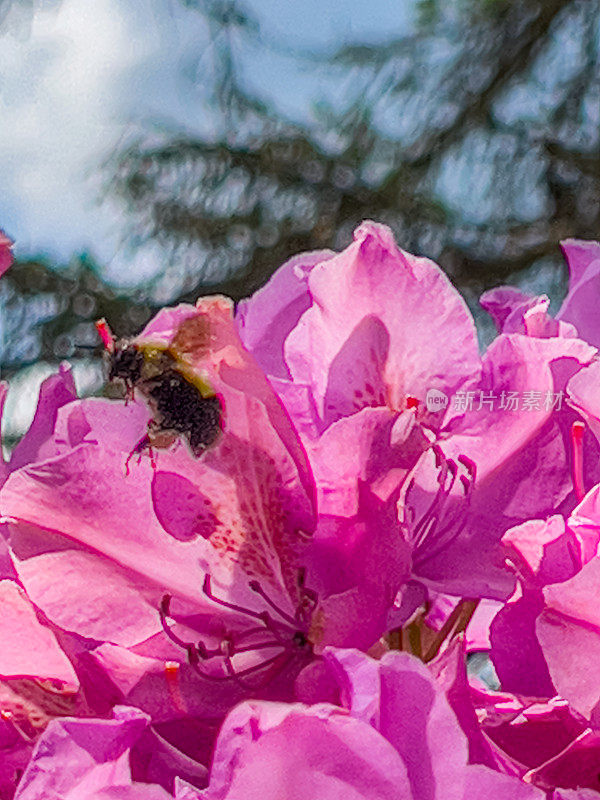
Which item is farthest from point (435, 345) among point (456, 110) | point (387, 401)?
point (456, 110)

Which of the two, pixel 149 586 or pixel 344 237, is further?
pixel 344 237

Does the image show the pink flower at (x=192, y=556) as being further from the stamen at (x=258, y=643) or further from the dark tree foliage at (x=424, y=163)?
the dark tree foliage at (x=424, y=163)

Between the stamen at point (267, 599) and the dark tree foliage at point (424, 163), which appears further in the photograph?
the dark tree foliage at point (424, 163)

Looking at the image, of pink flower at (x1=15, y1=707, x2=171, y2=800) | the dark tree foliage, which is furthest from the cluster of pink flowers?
the dark tree foliage

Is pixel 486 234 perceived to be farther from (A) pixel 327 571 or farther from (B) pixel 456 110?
(A) pixel 327 571

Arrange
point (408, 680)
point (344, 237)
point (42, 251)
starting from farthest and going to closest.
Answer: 1. point (344, 237)
2. point (42, 251)
3. point (408, 680)

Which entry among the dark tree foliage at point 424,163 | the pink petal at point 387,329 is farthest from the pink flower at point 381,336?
the dark tree foliage at point 424,163
